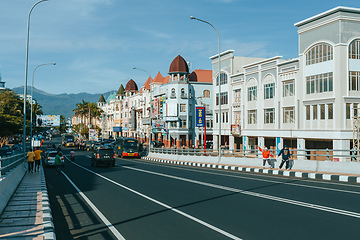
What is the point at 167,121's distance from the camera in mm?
75938

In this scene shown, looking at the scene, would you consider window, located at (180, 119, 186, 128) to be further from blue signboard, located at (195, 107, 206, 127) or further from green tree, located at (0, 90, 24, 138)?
green tree, located at (0, 90, 24, 138)

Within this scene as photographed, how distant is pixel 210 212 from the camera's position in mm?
10562

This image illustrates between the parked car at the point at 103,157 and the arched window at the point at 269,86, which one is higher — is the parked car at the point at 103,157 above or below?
below

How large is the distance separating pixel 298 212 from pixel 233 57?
47.9 metres

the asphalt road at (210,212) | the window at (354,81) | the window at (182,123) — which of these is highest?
the window at (354,81)

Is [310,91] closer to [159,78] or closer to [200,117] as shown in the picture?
[200,117]

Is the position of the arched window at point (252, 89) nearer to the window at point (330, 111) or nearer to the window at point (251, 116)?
the window at point (251, 116)

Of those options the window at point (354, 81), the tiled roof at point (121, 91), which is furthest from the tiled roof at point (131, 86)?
the window at point (354, 81)

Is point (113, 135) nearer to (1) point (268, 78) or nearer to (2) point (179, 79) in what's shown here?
(2) point (179, 79)

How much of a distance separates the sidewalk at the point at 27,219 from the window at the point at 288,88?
33879 mm

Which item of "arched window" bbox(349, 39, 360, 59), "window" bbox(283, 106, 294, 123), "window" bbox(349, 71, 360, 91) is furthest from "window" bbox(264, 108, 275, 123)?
"arched window" bbox(349, 39, 360, 59)

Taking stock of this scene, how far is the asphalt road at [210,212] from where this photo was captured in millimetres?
8281

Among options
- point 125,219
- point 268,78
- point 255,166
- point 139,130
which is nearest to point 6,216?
point 125,219

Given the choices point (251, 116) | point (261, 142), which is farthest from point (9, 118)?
point (261, 142)
